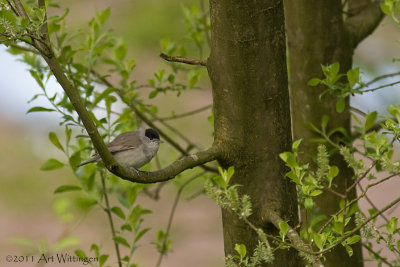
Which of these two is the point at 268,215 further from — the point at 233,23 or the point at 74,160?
the point at 74,160

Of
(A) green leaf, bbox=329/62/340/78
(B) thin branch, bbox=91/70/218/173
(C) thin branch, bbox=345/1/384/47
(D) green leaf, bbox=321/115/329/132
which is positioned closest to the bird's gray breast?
(B) thin branch, bbox=91/70/218/173

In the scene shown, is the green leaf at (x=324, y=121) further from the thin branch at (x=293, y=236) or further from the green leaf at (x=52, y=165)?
the green leaf at (x=52, y=165)

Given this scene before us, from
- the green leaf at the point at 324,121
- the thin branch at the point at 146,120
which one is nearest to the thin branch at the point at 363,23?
the green leaf at the point at 324,121

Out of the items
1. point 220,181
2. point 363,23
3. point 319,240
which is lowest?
point 319,240

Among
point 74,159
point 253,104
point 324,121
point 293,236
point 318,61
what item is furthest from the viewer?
point 318,61

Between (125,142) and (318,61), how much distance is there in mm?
1356

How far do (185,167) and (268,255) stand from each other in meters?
0.61

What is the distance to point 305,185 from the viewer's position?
259 centimetres

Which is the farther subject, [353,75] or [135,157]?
[135,157]

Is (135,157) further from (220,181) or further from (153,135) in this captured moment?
(220,181)

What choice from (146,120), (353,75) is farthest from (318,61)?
(146,120)

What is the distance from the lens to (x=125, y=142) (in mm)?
3953

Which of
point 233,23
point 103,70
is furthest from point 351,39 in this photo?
point 103,70

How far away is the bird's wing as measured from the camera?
3.94 meters
